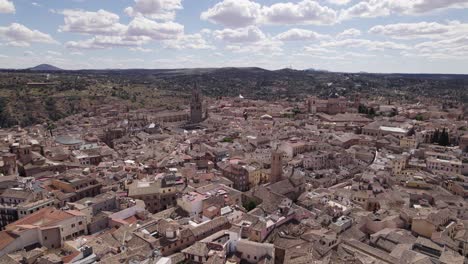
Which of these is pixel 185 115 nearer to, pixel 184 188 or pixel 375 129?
pixel 375 129

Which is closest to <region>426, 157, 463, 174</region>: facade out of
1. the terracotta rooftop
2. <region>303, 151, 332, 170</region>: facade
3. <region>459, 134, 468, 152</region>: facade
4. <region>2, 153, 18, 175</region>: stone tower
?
<region>459, 134, 468, 152</region>: facade

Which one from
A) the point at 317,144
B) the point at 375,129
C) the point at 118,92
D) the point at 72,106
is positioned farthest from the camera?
the point at 118,92

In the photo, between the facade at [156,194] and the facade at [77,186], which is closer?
the facade at [156,194]

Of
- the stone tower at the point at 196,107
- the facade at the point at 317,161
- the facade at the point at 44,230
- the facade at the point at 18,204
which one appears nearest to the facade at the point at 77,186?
the facade at the point at 18,204

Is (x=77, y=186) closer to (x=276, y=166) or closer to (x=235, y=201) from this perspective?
(x=235, y=201)

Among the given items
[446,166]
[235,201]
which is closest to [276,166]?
[235,201]

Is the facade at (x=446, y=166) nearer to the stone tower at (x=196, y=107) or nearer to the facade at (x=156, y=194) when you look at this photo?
the facade at (x=156, y=194)

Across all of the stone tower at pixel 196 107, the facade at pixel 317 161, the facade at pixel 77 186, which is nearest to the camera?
the facade at pixel 77 186

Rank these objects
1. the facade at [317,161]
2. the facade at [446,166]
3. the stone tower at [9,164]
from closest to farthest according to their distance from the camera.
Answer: the stone tower at [9,164] < the facade at [446,166] < the facade at [317,161]

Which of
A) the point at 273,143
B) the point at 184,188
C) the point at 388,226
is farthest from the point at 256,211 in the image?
the point at 273,143
